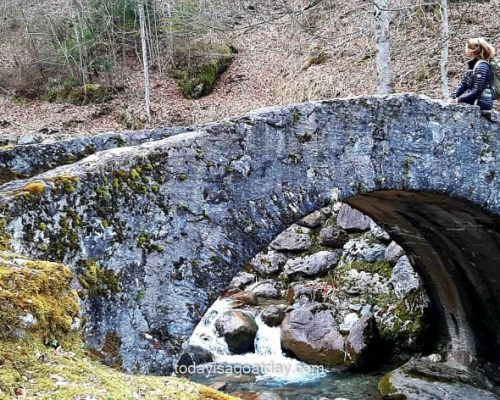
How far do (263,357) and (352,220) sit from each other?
4.15m

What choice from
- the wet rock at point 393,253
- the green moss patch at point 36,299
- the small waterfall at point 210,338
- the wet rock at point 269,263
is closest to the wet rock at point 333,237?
the wet rock at point 269,263

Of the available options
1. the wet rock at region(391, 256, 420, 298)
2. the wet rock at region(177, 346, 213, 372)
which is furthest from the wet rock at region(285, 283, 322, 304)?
the wet rock at region(177, 346, 213, 372)

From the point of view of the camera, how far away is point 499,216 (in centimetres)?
621

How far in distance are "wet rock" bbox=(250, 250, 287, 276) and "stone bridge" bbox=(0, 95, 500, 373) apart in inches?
262

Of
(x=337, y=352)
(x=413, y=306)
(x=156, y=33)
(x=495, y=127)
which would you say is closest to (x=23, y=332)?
(x=495, y=127)

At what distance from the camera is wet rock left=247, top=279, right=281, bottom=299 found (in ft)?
39.8

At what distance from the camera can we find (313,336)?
32.5 feet

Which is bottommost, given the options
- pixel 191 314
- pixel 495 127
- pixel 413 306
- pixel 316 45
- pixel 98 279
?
pixel 413 306

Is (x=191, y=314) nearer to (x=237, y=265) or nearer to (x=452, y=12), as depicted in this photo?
(x=237, y=265)

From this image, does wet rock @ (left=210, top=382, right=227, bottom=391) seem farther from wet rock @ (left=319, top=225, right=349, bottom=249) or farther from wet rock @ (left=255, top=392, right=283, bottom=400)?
wet rock @ (left=319, top=225, right=349, bottom=249)

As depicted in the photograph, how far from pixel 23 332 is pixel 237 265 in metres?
2.37

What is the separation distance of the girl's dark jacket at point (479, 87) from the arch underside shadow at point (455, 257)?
1.10 meters

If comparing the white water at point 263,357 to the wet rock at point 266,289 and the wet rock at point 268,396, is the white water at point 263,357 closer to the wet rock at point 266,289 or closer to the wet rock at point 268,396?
the wet rock at point 268,396

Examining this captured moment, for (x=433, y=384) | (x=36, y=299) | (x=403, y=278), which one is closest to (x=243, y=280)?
(x=403, y=278)
